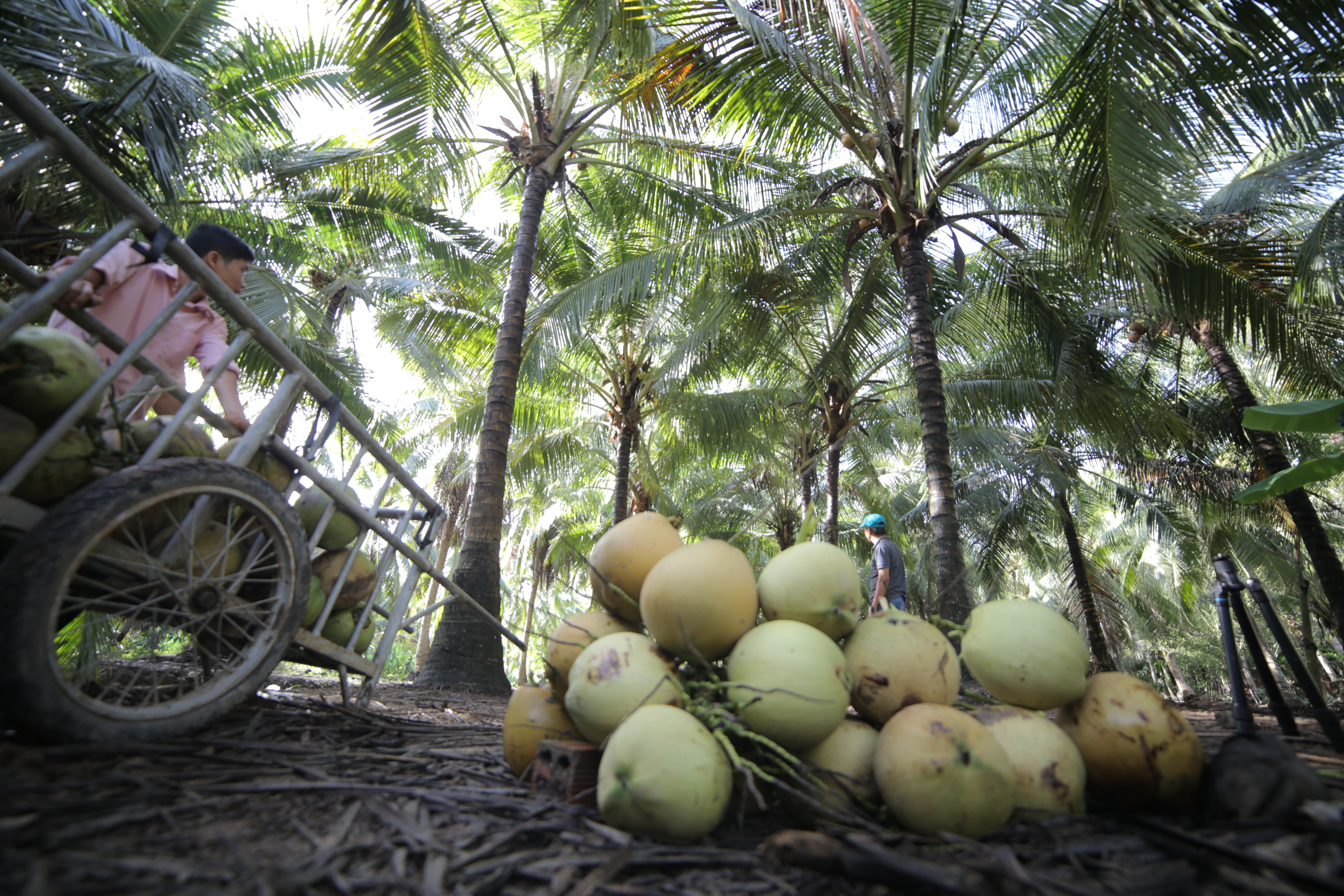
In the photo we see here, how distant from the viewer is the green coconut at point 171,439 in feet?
6.61

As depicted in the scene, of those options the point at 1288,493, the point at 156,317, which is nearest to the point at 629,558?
the point at 156,317

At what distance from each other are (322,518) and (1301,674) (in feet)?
12.9

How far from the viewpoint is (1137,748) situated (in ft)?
5.05

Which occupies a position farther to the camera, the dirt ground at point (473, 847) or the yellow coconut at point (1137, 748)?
the yellow coconut at point (1137, 748)

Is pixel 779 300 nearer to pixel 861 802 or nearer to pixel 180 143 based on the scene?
pixel 180 143

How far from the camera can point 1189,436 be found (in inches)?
366

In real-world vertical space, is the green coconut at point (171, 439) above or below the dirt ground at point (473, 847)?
above

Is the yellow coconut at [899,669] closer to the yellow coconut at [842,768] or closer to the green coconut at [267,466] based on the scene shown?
the yellow coconut at [842,768]

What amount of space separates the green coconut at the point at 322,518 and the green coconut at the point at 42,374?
0.91m

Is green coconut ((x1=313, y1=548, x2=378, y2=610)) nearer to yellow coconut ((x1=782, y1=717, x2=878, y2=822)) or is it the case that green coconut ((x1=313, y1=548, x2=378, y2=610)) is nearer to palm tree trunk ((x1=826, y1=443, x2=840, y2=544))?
yellow coconut ((x1=782, y1=717, x2=878, y2=822))

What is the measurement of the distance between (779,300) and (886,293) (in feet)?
5.43

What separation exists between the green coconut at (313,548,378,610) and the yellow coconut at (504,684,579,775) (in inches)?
42.6

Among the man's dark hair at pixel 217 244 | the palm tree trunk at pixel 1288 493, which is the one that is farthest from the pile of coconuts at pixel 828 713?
the palm tree trunk at pixel 1288 493

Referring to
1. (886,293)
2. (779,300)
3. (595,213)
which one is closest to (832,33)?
(779,300)
